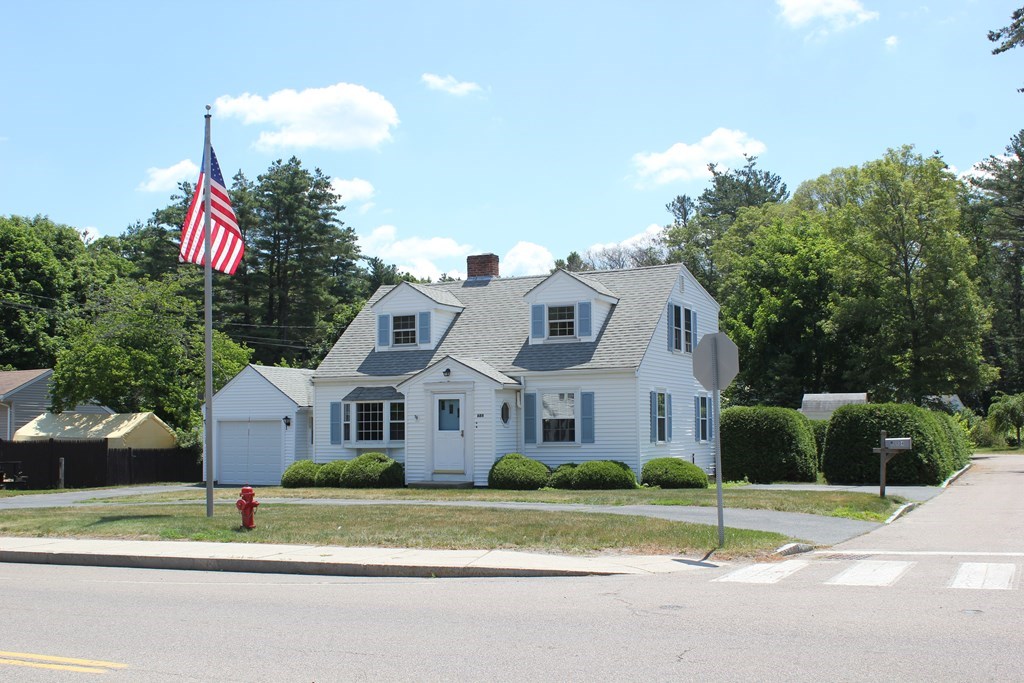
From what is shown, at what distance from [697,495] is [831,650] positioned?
52.9 feet

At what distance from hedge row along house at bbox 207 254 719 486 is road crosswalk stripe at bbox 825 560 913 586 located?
16.1 metres

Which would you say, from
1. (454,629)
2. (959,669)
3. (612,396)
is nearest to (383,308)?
(612,396)

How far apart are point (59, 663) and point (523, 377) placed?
75.7 feet

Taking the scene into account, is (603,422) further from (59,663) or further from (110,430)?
(59,663)

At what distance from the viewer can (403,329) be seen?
33.6 m

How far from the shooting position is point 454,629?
28.5 feet

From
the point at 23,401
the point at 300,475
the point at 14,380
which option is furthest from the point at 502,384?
the point at 14,380

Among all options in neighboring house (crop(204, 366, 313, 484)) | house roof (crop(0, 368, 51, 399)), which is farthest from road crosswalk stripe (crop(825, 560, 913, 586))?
house roof (crop(0, 368, 51, 399))

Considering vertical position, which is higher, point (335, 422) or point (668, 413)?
point (668, 413)

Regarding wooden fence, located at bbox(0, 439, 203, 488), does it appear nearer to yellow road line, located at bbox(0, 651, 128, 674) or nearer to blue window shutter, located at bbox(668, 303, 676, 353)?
blue window shutter, located at bbox(668, 303, 676, 353)

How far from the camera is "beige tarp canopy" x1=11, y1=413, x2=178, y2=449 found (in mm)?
37184

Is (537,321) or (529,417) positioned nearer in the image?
(529,417)

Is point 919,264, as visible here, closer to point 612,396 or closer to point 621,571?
point 612,396

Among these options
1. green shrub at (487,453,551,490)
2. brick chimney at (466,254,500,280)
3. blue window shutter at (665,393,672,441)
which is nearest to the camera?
green shrub at (487,453,551,490)
